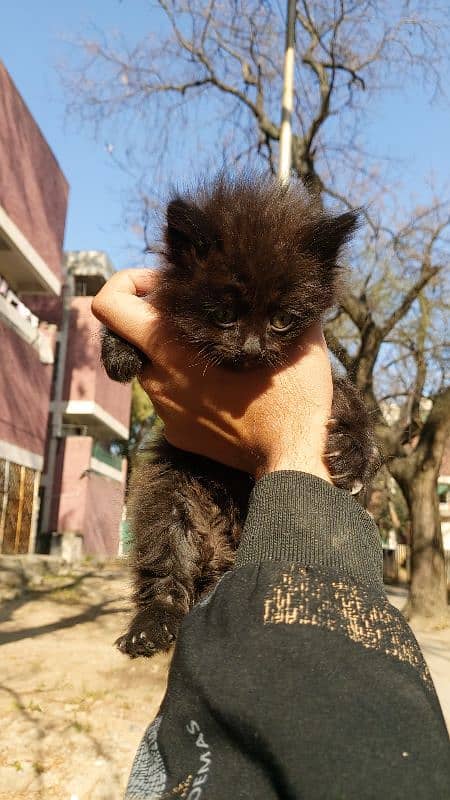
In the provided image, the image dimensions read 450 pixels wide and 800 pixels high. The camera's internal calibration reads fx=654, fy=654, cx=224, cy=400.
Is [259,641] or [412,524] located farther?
[412,524]

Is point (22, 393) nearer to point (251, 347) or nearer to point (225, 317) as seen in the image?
point (225, 317)

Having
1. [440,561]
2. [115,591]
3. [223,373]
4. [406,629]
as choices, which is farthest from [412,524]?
[406,629]

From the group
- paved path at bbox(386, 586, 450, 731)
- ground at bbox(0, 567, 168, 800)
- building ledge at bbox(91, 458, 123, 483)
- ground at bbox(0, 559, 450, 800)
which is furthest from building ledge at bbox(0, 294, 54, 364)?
paved path at bbox(386, 586, 450, 731)

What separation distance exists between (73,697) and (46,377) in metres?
12.8

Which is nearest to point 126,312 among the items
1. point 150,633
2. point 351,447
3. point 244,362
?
point 244,362

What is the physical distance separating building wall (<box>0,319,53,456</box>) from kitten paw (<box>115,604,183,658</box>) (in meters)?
13.9

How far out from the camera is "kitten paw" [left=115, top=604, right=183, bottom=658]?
2246 mm

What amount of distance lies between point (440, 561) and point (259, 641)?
13.8m

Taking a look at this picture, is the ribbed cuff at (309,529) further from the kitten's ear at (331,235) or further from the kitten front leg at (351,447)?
the kitten's ear at (331,235)

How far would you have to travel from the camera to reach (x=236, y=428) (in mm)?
2203

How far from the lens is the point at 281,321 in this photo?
242 centimetres

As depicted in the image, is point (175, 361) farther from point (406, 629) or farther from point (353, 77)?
point (353, 77)

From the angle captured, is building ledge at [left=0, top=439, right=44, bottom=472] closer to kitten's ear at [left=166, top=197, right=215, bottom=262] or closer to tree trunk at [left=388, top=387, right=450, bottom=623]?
tree trunk at [left=388, top=387, right=450, bottom=623]

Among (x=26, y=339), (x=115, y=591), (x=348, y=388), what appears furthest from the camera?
(x=26, y=339)
